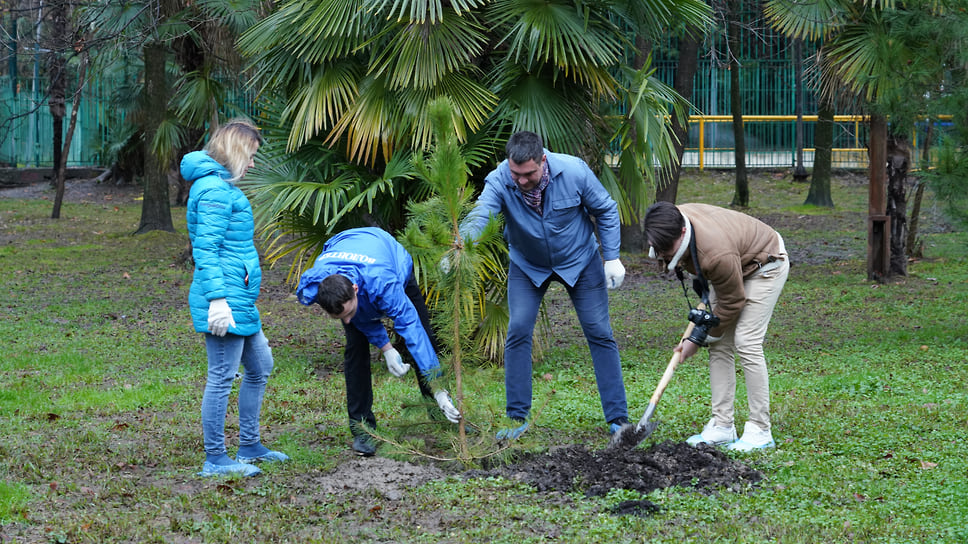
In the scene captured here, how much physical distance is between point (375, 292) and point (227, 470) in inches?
50.0

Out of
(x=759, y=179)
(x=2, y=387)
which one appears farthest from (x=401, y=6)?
(x=759, y=179)

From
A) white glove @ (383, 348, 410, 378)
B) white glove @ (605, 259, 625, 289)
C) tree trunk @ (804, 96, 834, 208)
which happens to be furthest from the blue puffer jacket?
tree trunk @ (804, 96, 834, 208)

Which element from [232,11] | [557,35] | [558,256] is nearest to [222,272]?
[558,256]

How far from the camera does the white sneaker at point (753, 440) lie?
18.0 ft

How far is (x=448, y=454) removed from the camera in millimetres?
5496

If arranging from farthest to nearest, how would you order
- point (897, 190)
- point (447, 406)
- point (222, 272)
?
point (897, 190), point (447, 406), point (222, 272)

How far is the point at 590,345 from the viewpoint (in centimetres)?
578

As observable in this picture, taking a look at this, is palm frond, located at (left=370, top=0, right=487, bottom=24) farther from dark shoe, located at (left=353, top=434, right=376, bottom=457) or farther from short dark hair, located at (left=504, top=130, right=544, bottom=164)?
dark shoe, located at (left=353, top=434, right=376, bottom=457)

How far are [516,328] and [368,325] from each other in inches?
36.5

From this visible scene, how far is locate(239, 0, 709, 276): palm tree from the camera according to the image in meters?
7.77

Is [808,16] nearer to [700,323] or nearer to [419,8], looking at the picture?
[419,8]

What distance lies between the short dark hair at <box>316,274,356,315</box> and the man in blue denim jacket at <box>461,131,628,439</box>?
1104 millimetres

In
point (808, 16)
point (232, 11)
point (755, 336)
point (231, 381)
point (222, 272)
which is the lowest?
point (231, 381)

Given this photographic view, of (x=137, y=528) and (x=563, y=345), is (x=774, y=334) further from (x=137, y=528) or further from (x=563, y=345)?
(x=137, y=528)
